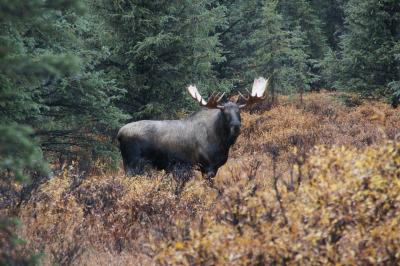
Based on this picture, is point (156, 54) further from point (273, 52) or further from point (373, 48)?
point (273, 52)

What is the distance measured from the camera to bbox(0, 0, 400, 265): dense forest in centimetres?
401

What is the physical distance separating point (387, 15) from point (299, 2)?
1200 centimetres

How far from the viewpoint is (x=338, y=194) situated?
4.45m

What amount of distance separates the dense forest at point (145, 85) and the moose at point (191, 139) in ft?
1.80

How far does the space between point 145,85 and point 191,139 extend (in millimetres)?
4202

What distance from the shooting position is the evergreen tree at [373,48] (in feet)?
62.4

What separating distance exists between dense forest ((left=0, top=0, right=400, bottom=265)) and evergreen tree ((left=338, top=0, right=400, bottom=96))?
0.16 ft

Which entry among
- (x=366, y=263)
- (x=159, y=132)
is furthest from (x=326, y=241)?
(x=159, y=132)

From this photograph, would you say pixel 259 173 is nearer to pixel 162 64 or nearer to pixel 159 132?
pixel 159 132

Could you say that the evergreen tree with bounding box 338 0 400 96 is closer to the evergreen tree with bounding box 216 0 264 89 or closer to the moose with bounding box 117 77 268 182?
the evergreen tree with bounding box 216 0 264 89

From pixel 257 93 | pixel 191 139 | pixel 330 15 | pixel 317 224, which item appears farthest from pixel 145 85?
pixel 330 15

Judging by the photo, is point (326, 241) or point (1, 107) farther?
point (1, 107)

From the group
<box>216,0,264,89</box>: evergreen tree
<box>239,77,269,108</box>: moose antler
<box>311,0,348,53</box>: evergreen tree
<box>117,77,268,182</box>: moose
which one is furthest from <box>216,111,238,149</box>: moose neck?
<box>311,0,348,53</box>: evergreen tree

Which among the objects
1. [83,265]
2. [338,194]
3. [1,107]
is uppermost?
[338,194]
